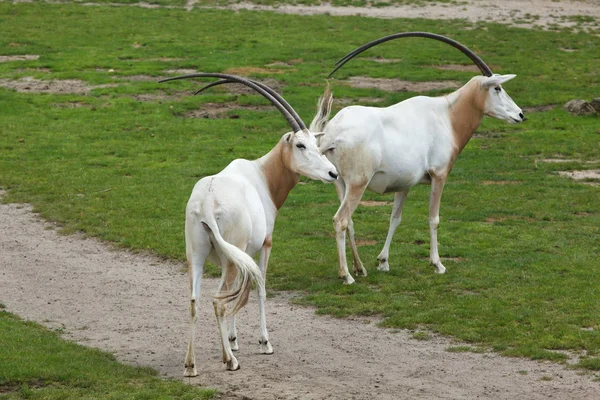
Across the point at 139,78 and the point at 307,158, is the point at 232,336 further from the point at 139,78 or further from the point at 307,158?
the point at 139,78

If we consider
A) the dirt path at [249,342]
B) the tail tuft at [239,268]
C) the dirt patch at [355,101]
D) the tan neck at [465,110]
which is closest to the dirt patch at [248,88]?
the dirt patch at [355,101]

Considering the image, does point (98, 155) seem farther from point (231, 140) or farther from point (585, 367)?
point (585, 367)

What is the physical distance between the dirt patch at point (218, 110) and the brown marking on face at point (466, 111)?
11.4m

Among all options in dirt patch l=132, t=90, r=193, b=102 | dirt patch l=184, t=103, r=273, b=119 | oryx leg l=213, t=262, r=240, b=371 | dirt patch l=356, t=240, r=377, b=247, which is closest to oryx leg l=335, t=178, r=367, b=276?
dirt patch l=356, t=240, r=377, b=247

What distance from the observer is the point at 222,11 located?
4038 cm

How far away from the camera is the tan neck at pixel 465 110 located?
48.5ft

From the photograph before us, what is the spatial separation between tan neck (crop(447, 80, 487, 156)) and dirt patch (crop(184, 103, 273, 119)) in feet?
37.2

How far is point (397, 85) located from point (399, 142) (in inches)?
595

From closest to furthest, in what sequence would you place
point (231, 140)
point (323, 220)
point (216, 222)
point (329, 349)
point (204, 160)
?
point (216, 222) < point (329, 349) < point (323, 220) < point (204, 160) < point (231, 140)

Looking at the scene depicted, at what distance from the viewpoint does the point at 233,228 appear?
10289 millimetres

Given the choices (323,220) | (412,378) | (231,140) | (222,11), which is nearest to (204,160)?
(231,140)

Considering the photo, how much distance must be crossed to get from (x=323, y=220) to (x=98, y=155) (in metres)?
6.70

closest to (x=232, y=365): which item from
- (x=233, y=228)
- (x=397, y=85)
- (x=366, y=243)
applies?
(x=233, y=228)

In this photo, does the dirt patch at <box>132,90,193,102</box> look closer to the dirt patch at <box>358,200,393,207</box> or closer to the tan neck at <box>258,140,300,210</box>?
the dirt patch at <box>358,200,393,207</box>
